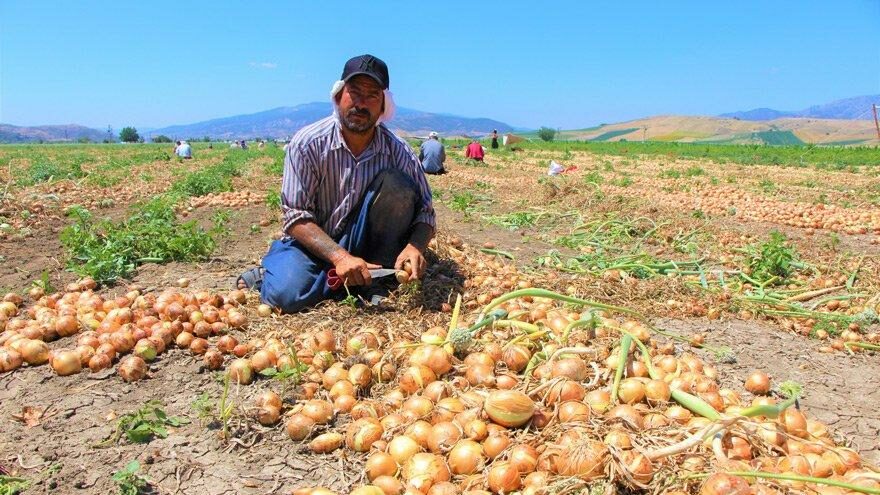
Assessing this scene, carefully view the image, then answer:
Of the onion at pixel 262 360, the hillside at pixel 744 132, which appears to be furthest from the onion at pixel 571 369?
the hillside at pixel 744 132

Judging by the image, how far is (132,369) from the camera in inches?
98.1

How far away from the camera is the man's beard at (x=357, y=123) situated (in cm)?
326

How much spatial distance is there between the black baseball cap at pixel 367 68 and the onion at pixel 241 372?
163cm

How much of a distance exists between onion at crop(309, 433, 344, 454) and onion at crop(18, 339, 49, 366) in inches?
60.4

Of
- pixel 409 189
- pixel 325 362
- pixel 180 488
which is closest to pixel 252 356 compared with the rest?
pixel 325 362

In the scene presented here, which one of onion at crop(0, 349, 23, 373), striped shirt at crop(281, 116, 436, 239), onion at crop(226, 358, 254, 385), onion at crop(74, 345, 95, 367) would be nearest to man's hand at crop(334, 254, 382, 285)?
striped shirt at crop(281, 116, 436, 239)

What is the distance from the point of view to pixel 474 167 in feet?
54.3

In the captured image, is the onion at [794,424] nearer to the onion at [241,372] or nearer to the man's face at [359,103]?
the onion at [241,372]

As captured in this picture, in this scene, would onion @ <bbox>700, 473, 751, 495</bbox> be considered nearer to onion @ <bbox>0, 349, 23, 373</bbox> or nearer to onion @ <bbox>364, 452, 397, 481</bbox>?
onion @ <bbox>364, 452, 397, 481</bbox>

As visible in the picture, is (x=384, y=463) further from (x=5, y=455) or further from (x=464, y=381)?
(x=5, y=455)

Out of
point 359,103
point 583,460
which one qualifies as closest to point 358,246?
point 359,103

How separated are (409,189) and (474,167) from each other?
525 inches

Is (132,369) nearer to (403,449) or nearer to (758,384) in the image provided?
(403,449)

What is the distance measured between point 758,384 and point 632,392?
834mm
